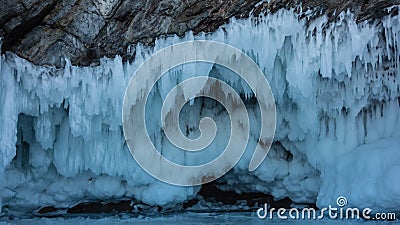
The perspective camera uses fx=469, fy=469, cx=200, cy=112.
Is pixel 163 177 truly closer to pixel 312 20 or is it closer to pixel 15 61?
pixel 15 61

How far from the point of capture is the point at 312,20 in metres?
7.17

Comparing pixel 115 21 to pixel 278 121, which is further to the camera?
pixel 278 121

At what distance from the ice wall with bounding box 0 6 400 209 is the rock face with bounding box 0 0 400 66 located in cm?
16

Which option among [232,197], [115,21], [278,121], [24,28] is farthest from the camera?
[232,197]

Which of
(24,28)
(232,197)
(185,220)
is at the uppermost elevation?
(24,28)

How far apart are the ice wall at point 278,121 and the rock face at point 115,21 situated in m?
0.16

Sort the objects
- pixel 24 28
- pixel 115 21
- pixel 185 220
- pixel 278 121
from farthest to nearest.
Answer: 1. pixel 278 121
2. pixel 185 220
3. pixel 115 21
4. pixel 24 28

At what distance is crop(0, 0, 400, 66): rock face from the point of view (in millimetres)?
6988

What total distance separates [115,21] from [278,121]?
137 inches

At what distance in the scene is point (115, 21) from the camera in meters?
7.20

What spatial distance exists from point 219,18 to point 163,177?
325cm

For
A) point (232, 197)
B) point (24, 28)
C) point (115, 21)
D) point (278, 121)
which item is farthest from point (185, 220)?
point (24, 28)

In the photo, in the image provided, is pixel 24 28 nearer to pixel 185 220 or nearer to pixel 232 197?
pixel 185 220

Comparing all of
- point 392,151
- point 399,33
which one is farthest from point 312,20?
point 392,151
